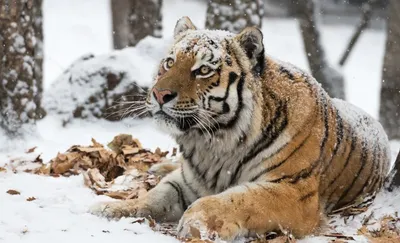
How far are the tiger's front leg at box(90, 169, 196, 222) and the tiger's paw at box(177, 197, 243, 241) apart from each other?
49cm

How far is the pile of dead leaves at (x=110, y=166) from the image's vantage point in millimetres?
4648

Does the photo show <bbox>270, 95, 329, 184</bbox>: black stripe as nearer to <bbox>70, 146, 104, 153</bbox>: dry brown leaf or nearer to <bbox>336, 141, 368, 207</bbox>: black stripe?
<bbox>336, 141, 368, 207</bbox>: black stripe

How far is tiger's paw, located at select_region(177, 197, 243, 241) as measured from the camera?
136 inches

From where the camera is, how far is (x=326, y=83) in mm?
10961

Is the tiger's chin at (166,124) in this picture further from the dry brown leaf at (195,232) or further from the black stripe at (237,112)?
the dry brown leaf at (195,232)

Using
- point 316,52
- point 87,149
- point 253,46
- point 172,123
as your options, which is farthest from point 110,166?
point 316,52

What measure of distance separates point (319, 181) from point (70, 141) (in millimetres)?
3315

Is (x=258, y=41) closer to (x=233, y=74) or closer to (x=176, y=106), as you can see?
(x=233, y=74)

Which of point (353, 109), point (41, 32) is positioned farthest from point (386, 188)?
point (41, 32)

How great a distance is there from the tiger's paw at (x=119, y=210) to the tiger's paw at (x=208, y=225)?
479 mm

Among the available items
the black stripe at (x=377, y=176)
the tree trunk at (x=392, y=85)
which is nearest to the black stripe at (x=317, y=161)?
the black stripe at (x=377, y=176)

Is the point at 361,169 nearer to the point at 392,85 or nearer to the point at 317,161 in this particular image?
the point at 317,161

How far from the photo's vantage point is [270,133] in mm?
3918

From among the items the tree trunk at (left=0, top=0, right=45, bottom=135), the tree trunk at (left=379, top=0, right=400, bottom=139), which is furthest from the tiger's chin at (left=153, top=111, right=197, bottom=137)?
the tree trunk at (left=379, top=0, right=400, bottom=139)
